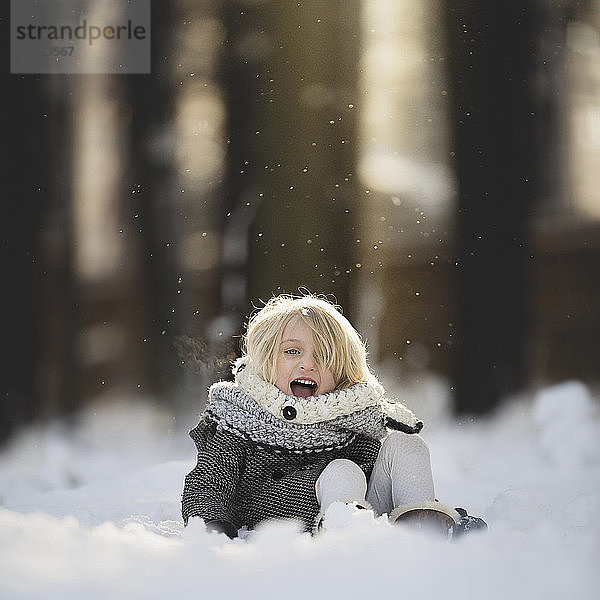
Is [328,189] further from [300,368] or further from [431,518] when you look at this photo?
[431,518]

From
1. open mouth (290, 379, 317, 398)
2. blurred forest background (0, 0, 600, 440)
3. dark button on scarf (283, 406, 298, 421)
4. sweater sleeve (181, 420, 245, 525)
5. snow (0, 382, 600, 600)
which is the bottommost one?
sweater sleeve (181, 420, 245, 525)

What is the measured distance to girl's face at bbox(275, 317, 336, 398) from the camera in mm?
1078

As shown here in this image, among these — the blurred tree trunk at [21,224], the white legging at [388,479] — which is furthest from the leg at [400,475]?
the blurred tree trunk at [21,224]

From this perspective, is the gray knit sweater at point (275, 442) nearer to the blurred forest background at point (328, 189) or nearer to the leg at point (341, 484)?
the leg at point (341, 484)

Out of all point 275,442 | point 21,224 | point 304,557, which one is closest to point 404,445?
point 275,442

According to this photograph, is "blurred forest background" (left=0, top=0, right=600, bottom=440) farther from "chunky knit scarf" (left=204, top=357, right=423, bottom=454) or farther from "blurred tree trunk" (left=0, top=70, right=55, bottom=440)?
"chunky knit scarf" (left=204, top=357, right=423, bottom=454)

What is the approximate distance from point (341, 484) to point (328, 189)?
0.78m

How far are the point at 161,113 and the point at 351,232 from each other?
352 mm

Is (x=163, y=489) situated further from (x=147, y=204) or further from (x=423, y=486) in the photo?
(x=423, y=486)

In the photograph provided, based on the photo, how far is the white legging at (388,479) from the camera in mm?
911

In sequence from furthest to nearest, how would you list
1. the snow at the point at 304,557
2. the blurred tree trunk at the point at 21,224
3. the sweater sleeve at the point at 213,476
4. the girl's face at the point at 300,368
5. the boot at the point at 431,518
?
1. the blurred tree trunk at the point at 21,224
2. the girl's face at the point at 300,368
3. the sweater sleeve at the point at 213,476
4. the boot at the point at 431,518
5. the snow at the point at 304,557

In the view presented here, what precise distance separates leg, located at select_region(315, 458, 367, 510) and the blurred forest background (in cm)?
69

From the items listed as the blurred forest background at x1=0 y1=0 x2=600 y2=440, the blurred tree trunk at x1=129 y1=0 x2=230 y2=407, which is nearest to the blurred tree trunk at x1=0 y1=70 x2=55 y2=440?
the blurred forest background at x1=0 y1=0 x2=600 y2=440

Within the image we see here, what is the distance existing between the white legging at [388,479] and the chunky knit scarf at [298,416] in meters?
0.06
